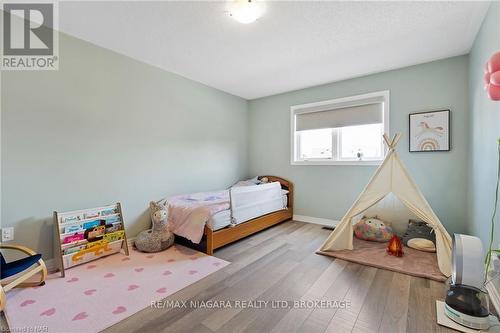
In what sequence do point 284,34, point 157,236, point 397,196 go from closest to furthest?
point 284,34 < point 397,196 < point 157,236

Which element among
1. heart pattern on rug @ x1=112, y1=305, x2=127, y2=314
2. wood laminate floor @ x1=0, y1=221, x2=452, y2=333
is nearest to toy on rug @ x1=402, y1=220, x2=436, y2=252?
wood laminate floor @ x1=0, y1=221, x2=452, y2=333

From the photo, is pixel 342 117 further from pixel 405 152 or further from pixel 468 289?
pixel 468 289

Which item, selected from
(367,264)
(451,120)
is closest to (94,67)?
(367,264)

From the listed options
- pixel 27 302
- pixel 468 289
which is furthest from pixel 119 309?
pixel 468 289

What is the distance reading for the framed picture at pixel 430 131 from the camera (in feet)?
9.52

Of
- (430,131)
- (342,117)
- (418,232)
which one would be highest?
(342,117)

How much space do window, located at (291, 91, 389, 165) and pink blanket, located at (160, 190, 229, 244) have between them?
81.1 inches

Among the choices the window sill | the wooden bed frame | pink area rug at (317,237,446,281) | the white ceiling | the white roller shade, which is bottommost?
pink area rug at (317,237,446,281)

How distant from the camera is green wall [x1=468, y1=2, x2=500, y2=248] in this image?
1.84 meters

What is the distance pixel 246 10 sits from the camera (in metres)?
1.93

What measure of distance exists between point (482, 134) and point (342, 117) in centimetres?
179

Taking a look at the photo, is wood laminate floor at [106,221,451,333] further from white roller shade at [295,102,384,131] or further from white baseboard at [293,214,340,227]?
white roller shade at [295,102,384,131]

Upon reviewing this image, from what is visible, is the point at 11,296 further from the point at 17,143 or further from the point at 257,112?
the point at 257,112

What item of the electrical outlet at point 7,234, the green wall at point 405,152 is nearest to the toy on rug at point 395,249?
the green wall at point 405,152
